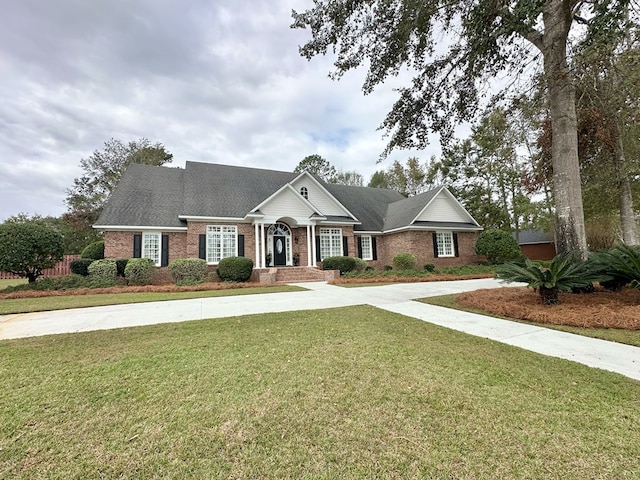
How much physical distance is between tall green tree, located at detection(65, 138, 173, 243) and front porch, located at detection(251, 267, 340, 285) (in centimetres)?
2045

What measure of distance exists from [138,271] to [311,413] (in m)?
14.0

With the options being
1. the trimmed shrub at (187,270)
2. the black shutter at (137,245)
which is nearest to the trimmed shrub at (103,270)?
the black shutter at (137,245)

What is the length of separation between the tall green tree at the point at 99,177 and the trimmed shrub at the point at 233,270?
1935cm

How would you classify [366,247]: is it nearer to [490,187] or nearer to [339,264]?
[339,264]

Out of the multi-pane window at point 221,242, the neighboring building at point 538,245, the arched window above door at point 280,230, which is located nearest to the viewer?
the multi-pane window at point 221,242

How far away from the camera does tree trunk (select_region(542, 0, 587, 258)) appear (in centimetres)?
716

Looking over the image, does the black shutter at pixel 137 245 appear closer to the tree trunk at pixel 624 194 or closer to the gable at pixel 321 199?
the gable at pixel 321 199

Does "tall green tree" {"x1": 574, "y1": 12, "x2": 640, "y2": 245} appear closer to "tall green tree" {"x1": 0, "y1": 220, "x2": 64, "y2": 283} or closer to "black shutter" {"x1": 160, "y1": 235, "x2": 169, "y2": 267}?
"black shutter" {"x1": 160, "y1": 235, "x2": 169, "y2": 267}

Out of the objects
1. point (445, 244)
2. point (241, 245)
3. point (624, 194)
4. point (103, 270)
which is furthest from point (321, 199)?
point (624, 194)

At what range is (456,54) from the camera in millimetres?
8602

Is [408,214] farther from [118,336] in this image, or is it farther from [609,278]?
[118,336]

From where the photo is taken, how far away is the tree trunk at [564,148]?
716 cm

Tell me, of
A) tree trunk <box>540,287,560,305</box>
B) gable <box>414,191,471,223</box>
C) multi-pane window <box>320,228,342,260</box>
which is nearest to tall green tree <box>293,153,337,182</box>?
gable <box>414,191,471,223</box>

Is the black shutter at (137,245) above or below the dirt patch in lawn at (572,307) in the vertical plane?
above
